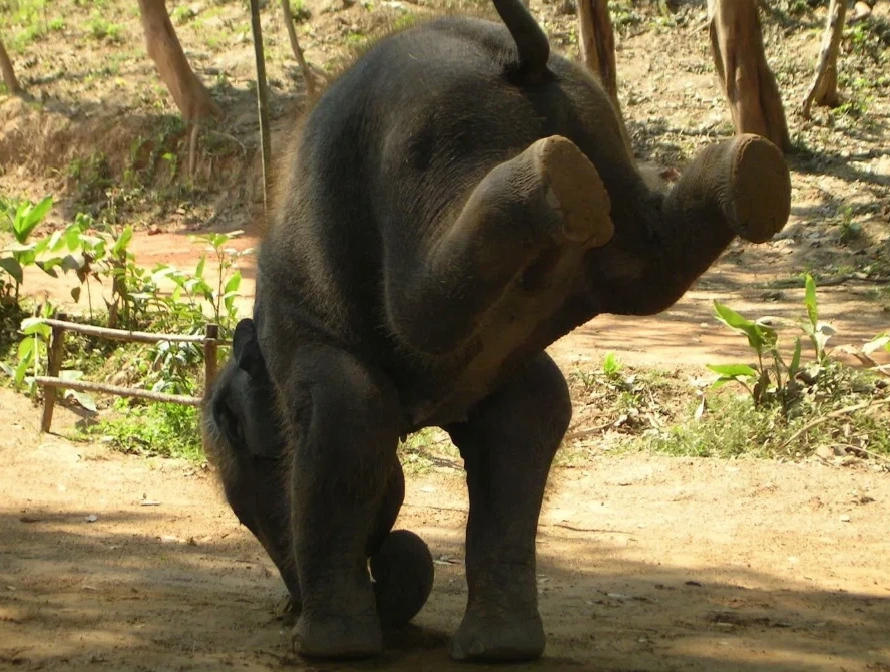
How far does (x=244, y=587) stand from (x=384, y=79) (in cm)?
219

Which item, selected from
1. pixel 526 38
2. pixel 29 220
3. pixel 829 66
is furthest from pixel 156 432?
pixel 829 66

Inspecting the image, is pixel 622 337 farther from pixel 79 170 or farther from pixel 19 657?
pixel 79 170

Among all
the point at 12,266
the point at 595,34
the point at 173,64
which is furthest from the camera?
the point at 173,64

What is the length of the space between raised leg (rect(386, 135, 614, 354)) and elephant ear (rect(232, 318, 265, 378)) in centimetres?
89

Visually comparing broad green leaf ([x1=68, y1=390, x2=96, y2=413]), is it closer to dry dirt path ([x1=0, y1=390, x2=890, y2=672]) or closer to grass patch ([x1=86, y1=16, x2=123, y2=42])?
dry dirt path ([x1=0, y1=390, x2=890, y2=672])

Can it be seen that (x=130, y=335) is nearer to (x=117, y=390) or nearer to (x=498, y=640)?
(x=117, y=390)

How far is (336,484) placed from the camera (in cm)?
315

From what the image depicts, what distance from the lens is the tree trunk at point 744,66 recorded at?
→ 13.8 metres

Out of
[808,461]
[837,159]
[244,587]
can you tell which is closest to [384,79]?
[244,587]

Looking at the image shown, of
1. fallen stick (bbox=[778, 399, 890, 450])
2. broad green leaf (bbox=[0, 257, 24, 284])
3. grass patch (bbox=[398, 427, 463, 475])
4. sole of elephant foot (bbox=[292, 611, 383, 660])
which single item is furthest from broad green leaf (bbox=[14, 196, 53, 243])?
sole of elephant foot (bbox=[292, 611, 383, 660])

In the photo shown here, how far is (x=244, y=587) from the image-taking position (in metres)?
4.49

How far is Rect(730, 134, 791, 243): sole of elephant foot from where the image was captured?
2629 mm

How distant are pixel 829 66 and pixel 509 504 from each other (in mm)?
13682

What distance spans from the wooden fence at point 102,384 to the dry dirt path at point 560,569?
30 centimetres
